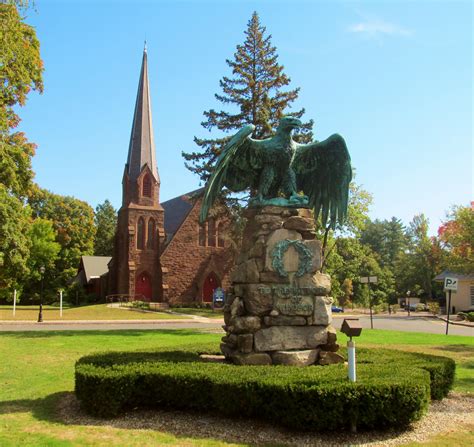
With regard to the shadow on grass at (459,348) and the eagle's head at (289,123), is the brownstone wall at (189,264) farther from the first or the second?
A: the eagle's head at (289,123)

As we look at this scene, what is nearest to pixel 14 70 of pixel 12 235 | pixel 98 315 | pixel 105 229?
pixel 12 235

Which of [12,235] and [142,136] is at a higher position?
[142,136]

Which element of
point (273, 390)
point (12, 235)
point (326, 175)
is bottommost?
point (273, 390)

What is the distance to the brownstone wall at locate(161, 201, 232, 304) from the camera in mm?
44656

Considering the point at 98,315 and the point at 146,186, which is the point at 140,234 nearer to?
the point at 146,186

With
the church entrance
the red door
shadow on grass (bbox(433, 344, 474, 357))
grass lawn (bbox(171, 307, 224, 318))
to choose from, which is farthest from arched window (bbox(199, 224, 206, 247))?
shadow on grass (bbox(433, 344, 474, 357))

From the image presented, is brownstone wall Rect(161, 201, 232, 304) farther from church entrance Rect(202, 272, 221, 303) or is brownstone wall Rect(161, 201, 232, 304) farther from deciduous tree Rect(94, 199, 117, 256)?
deciduous tree Rect(94, 199, 117, 256)

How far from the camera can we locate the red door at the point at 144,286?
44.8 m

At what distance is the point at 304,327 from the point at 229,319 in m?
1.37

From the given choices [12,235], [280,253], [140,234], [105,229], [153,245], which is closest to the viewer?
[280,253]

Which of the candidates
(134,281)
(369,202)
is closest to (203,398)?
(369,202)

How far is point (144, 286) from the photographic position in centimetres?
4503

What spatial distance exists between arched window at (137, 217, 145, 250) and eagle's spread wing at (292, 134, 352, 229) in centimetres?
3624

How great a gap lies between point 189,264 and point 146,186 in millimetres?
8384
